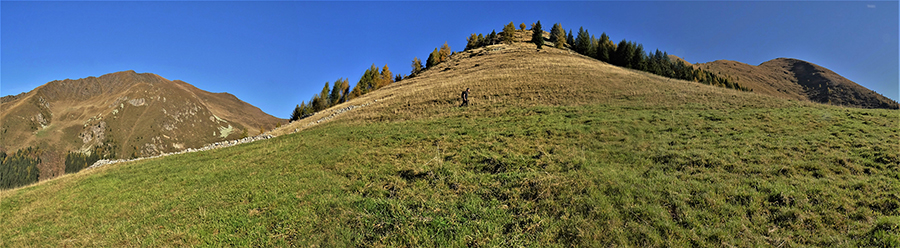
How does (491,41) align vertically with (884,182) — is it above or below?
above

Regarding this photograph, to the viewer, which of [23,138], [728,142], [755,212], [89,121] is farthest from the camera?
[89,121]

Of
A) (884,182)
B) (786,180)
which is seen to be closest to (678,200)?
(786,180)

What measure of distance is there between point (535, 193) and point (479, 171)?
2.80m

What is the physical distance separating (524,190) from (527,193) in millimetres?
155

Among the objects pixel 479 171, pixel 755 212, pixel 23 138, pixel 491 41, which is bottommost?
pixel 755 212

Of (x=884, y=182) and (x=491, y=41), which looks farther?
(x=491, y=41)

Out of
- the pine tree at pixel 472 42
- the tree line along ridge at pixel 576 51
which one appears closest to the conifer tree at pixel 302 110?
the tree line along ridge at pixel 576 51

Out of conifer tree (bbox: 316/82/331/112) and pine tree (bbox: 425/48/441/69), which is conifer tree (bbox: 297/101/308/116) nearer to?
conifer tree (bbox: 316/82/331/112)

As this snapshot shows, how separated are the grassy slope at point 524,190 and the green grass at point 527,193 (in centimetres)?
5

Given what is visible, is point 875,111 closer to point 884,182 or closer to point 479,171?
point 884,182

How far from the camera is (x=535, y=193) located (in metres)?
7.82

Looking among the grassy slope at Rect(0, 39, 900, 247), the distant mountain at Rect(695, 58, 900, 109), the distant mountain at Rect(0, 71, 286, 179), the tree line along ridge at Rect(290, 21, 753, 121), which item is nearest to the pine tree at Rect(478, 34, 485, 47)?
the tree line along ridge at Rect(290, 21, 753, 121)

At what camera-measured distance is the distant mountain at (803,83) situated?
82894 mm

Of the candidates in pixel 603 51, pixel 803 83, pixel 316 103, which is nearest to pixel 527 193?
pixel 603 51
